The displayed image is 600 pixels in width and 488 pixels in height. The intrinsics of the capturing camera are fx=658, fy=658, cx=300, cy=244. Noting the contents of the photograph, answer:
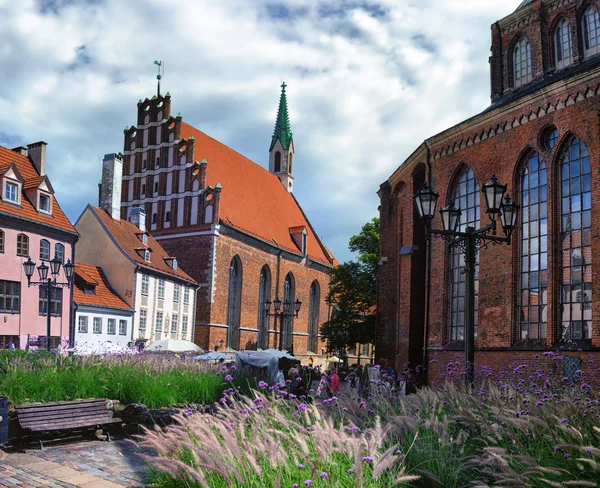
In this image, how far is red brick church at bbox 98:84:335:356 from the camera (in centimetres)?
4084

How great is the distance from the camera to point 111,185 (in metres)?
40.5

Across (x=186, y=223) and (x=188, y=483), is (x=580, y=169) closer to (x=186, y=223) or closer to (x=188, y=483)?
(x=188, y=483)

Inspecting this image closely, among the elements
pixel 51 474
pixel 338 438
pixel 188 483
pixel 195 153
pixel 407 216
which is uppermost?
pixel 195 153

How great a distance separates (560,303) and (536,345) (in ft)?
4.32

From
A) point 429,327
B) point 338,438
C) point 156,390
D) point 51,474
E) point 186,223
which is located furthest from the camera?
Answer: point 186,223

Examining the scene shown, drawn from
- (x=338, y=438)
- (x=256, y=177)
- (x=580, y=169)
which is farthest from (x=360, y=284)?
(x=338, y=438)

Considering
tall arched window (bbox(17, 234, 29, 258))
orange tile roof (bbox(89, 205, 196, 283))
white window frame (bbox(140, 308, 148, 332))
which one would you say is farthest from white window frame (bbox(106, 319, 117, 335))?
tall arched window (bbox(17, 234, 29, 258))

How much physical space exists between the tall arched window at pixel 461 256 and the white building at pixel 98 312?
16.7m

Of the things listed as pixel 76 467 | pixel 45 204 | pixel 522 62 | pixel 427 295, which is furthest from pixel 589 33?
pixel 45 204

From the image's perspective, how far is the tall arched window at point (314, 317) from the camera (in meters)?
54.1

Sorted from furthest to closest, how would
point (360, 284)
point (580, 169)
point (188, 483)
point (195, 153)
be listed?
point (195, 153) < point (360, 284) < point (580, 169) < point (188, 483)

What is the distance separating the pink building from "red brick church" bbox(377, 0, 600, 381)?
14651 millimetres

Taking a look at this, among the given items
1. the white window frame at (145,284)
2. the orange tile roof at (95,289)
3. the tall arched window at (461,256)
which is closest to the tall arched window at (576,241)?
the tall arched window at (461,256)

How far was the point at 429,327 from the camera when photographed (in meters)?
22.5
